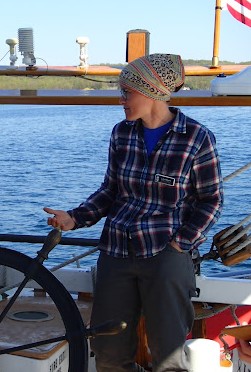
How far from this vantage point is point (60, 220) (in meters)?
2.05

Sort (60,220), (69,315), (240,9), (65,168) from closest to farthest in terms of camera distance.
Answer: (69,315) < (60,220) < (240,9) < (65,168)

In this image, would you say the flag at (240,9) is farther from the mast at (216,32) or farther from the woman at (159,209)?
the woman at (159,209)

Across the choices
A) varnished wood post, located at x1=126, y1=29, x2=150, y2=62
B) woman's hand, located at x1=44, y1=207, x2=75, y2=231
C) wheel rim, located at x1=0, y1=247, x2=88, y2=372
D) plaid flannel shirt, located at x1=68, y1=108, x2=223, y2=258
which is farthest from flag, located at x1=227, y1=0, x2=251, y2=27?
wheel rim, located at x1=0, y1=247, x2=88, y2=372

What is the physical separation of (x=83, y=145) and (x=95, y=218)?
2399 centimetres

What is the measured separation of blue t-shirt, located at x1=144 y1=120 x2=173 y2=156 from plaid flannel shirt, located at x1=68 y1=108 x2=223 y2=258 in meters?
0.01

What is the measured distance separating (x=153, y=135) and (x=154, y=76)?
0.54 ft

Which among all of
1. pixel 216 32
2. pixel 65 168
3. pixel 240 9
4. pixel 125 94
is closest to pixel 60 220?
pixel 125 94

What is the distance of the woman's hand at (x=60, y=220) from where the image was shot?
2.04m

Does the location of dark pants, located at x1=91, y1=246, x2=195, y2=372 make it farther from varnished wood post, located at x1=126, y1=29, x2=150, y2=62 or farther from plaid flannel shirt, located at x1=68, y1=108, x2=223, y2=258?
varnished wood post, located at x1=126, y1=29, x2=150, y2=62

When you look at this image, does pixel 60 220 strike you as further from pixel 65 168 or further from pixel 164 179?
pixel 65 168

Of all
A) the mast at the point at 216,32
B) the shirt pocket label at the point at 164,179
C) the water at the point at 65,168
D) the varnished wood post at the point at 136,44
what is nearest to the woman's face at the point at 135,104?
the shirt pocket label at the point at 164,179

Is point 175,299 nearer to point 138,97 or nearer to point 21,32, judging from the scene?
point 138,97

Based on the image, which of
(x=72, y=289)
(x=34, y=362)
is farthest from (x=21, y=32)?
(x=34, y=362)

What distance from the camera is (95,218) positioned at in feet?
6.97
